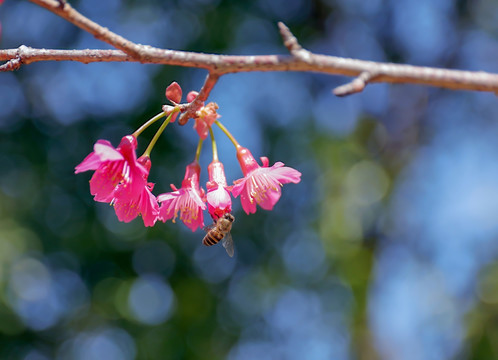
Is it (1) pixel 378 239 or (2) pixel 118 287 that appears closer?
(2) pixel 118 287

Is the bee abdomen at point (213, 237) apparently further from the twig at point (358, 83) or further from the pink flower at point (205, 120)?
the twig at point (358, 83)

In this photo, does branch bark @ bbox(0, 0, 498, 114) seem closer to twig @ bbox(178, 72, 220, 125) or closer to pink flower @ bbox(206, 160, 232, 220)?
twig @ bbox(178, 72, 220, 125)

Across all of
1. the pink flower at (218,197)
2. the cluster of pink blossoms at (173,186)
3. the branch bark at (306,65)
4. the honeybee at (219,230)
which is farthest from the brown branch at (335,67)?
the honeybee at (219,230)

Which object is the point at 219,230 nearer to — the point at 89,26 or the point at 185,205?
the point at 185,205

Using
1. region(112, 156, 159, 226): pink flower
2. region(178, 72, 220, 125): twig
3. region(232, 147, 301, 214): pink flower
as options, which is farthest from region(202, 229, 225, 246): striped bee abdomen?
region(178, 72, 220, 125): twig

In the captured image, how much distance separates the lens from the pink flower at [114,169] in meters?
1.80

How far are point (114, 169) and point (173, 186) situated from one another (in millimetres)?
213

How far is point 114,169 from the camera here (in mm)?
2053

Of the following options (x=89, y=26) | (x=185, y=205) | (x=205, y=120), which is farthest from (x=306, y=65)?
(x=185, y=205)

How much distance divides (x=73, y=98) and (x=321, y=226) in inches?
138

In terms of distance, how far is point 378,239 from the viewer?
791 cm

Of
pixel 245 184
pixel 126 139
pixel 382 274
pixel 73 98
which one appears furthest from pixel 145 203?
pixel 382 274

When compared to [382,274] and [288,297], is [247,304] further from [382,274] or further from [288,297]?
[382,274]

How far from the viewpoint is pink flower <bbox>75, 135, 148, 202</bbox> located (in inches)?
70.9
